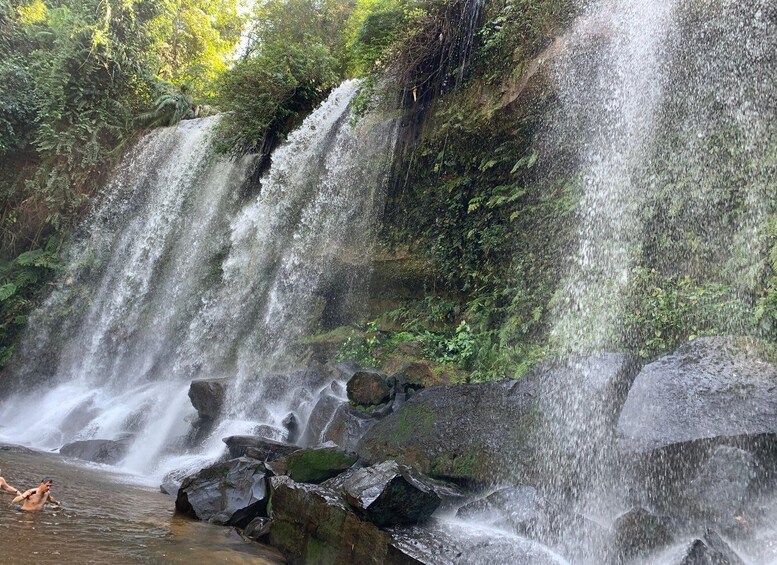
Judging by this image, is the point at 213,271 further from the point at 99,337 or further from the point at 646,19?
the point at 646,19

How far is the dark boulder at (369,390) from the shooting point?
24.6ft

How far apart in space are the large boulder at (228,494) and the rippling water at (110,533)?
0.51 ft

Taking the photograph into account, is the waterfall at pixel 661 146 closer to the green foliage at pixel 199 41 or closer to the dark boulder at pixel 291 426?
the dark boulder at pixel 291 426

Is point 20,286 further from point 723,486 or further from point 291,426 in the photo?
point 723,486

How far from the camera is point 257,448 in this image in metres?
6.88

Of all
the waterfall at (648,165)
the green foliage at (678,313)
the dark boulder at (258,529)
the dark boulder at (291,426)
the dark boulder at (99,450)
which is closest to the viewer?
the dark boulder at (258,529)

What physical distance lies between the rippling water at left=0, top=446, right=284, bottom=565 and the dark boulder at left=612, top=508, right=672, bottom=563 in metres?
2.77

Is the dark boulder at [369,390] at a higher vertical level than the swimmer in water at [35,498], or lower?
higher

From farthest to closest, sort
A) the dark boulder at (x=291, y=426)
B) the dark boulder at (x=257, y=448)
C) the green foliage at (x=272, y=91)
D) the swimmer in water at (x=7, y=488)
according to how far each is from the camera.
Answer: the green foliage at (x=272, y=91), the dark boulder at (x=291, y=426), the dark boulder at (x=257, y=448), the swimmer in water at (x=7, y=488)

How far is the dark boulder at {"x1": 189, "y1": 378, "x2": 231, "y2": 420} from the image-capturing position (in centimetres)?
919

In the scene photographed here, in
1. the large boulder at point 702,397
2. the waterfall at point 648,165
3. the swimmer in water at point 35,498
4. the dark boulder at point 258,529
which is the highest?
the waterfall at point 648,165

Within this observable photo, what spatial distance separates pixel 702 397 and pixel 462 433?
2.36 metres

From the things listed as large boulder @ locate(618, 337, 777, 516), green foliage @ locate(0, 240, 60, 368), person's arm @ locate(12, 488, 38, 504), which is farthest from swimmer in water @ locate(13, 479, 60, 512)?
green foliage @ locate(0, 240, 60, 368)

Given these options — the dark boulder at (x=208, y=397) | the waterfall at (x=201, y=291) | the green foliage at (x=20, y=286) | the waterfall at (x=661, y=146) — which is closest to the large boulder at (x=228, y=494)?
the waterfall at (x=201, y=291)
